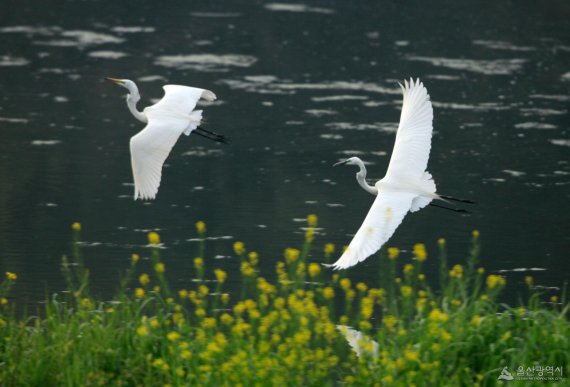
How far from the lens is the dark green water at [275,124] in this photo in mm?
9547

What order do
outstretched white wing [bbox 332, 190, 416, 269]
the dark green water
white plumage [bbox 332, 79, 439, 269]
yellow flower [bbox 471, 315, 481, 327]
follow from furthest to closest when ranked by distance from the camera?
the dark green water < white plumage [bbox 332, 79, 439, 269] < outstretched white wing [bbox 332, 190, 416, 269] < yellow flower [bbox 471, 315, 481, 327]

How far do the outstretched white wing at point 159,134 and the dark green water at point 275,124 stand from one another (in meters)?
0.94

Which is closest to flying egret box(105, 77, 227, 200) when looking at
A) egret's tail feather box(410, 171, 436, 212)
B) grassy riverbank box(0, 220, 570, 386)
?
egret's tail feather box(410, 171, 436, 212)

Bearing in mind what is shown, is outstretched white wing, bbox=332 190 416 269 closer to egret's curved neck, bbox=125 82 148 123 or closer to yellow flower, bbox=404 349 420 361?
yellow flower, bbox=404 349 420 361

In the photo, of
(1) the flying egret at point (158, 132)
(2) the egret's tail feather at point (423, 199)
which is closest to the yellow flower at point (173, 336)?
(1) the flying egret at point (158, 132)

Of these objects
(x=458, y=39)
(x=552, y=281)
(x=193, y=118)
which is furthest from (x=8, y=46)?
(x=552, y=281)

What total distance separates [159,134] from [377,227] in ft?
6.08

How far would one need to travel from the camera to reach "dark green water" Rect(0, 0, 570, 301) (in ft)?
31.3

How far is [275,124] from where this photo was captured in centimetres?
1328

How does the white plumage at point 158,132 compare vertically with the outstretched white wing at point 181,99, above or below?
below

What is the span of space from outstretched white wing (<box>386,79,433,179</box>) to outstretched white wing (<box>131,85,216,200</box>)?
140 cm

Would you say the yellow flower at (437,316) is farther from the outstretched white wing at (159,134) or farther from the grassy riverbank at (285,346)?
the outstretched white wing at (159,134)

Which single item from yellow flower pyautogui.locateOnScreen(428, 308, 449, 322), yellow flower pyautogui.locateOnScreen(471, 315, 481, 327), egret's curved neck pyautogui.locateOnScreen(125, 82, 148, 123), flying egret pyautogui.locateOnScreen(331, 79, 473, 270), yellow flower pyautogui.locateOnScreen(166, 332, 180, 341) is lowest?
yellow flower pyautogui.locateOnScreen(166, 332, 180, 341)

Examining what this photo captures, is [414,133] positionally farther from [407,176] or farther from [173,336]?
[173,336]
